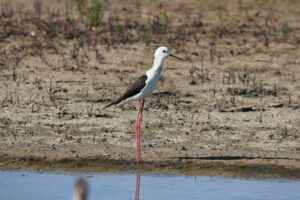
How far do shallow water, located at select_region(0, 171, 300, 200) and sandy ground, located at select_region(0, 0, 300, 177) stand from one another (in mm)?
409

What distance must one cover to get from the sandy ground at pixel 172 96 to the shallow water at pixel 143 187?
41 centimetres

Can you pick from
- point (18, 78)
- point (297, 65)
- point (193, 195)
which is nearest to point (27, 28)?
point (18, 78)

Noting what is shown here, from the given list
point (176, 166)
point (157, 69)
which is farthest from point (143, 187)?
point (157, 69)

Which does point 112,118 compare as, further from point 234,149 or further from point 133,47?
point 133,47

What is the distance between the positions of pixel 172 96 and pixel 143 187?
3.26 metres

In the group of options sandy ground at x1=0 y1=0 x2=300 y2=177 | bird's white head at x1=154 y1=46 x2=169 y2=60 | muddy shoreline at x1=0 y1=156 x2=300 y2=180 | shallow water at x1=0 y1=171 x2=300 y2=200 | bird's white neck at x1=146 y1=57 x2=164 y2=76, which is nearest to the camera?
shallow water at x1=0 y1=171 x2=300 y2=200

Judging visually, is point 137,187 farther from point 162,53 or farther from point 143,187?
point 162,53

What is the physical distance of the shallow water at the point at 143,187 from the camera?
8234mm

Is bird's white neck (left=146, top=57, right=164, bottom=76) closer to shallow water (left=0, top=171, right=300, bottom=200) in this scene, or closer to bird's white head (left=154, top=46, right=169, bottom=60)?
bird's white head (left=154, top=46, right=169, bottom=60)

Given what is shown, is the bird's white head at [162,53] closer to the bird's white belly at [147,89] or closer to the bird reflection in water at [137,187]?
the bird's white belly at [147,89]

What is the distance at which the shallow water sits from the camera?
27.0ft

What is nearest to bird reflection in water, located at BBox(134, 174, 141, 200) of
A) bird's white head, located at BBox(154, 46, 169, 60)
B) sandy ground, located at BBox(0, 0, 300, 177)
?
sandy ground, located at BBox(0, 0, 300, 177)

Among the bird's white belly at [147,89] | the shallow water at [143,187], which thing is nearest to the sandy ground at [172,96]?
the shallow water at [143,187]

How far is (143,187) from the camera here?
8648mm
